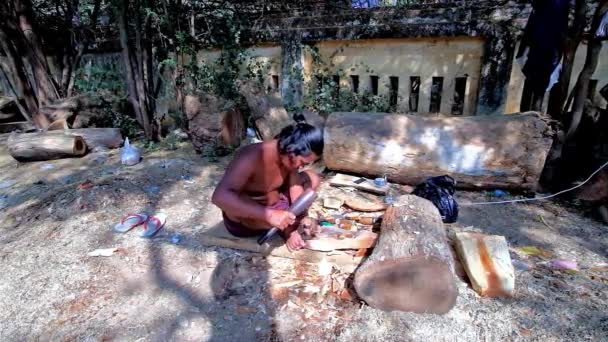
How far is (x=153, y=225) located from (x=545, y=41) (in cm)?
411

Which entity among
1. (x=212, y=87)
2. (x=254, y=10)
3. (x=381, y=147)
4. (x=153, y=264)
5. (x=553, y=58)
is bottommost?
(x=153, y=264)

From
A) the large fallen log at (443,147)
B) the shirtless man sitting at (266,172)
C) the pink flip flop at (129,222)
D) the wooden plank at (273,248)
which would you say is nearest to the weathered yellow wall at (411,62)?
the large fallen log at (443,147)

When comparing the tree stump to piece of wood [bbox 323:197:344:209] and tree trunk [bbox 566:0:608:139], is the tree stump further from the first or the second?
tree trunk [bbox 566:0:608:139]

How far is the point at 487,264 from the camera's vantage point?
2232 millimetres

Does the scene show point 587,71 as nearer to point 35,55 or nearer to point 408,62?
point 408,62

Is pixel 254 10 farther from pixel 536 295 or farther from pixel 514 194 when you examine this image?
pixel 536 295

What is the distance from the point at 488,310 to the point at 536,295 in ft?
1.24

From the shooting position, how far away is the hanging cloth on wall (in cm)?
342

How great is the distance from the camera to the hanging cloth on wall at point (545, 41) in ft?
11.2

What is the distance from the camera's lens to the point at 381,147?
3.73 metres

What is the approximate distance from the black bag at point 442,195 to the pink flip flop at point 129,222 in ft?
8.24

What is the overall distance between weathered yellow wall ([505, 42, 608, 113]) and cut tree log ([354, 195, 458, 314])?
3534 mm

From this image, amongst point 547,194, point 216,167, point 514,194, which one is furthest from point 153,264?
point 547,194

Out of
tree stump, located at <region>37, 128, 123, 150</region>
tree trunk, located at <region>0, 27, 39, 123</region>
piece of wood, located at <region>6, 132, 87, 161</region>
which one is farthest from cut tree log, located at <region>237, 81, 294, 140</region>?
tree trunk, located at <region>0, 27, 39, 123</region>
